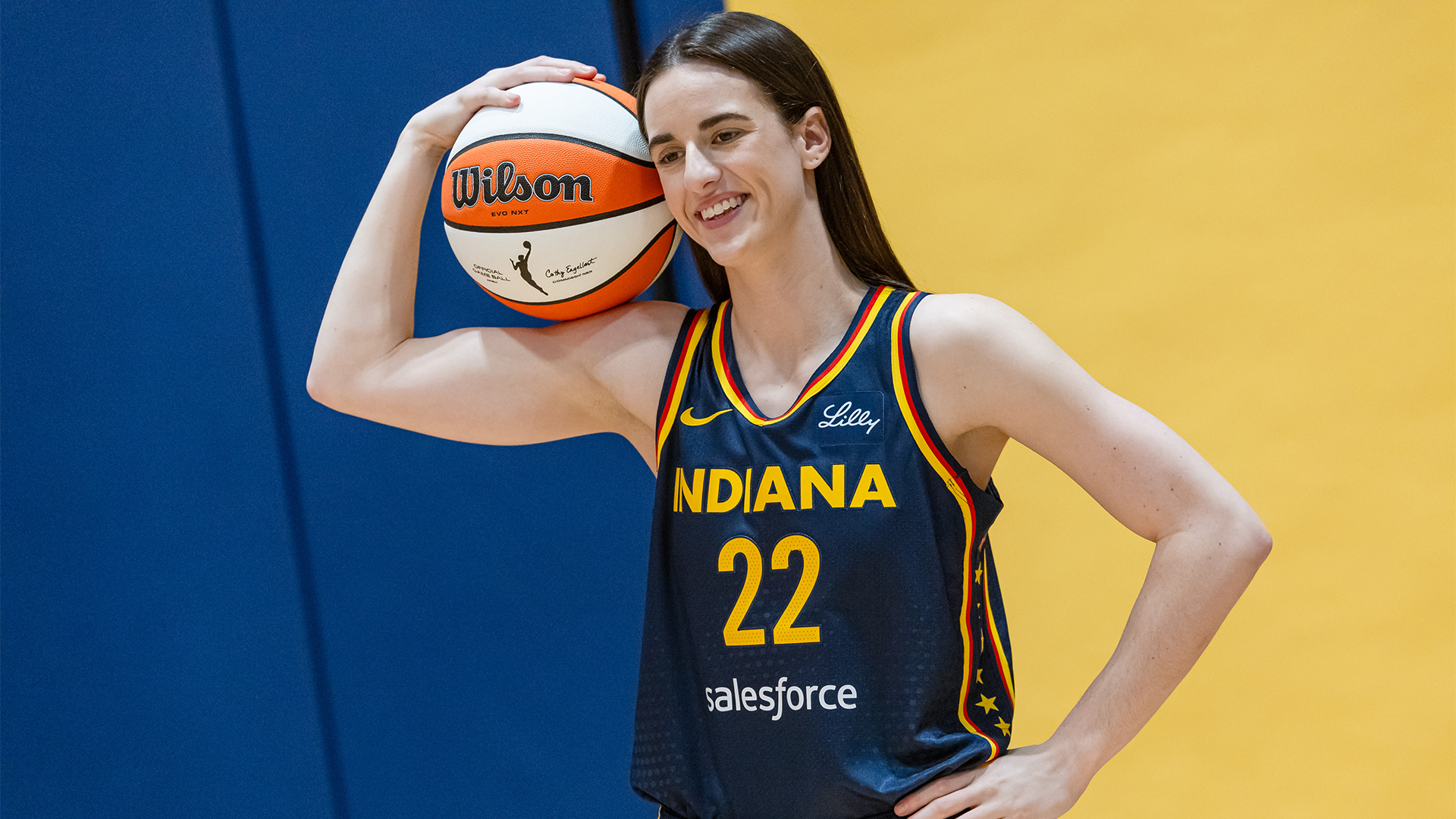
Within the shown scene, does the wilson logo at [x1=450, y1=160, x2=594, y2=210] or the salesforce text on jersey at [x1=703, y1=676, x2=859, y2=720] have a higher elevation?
the wilson logo at [x1=450, y1=160, x2=594, y2=210]

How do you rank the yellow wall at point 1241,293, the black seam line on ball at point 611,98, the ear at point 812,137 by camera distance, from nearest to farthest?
the ear at point 812,137
the black seam line on ball at point 611,98
the yellow wall at point 1241,293

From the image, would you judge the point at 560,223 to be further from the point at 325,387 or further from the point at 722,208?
the point at 325,387

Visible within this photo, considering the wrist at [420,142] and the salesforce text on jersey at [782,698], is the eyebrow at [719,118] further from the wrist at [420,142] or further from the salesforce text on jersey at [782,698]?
the salesforce text on jersey at [782,698]

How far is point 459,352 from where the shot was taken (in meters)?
1.83

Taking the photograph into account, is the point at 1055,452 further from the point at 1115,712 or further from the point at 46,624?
the point at 46,624

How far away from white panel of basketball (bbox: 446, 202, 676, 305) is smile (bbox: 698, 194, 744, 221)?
14 cm

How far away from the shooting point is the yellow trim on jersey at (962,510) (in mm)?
1537

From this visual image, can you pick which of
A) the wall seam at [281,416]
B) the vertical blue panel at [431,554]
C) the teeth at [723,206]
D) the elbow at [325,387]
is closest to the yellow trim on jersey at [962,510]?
the teeth at [723,206]

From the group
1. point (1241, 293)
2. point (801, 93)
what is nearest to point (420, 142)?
point (801, 93)

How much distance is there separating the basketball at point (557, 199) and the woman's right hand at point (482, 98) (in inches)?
0.9

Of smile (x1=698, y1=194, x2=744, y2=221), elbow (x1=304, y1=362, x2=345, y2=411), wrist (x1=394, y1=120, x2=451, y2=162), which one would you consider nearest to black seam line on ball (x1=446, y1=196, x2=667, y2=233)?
smile (x1=698, y1=194, x2=744, y2=221)

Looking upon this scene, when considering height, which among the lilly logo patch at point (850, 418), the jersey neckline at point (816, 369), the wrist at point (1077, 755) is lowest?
the wrist at point (1077, 755)
